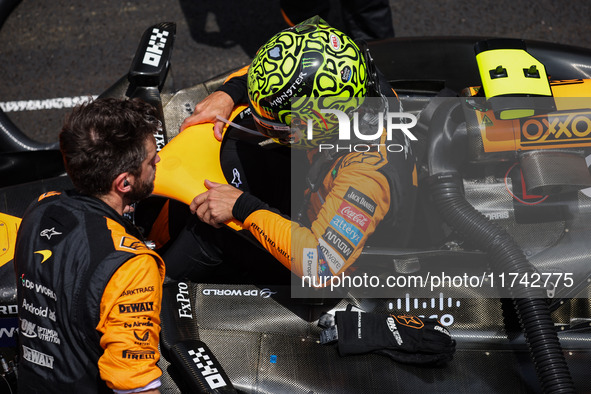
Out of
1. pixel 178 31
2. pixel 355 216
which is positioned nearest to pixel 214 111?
pixel 355 216

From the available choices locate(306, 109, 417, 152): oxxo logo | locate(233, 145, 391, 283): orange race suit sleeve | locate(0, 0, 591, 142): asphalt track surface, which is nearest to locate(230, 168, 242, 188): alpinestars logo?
locate(233, 145, 391, 283): orange race suit sleeve

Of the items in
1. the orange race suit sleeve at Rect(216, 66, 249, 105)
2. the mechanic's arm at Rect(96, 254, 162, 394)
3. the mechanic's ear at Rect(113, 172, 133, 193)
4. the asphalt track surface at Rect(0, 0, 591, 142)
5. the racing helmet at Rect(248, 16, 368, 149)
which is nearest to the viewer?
the mechanic's arm at Rect(96, 254, 162, 394)

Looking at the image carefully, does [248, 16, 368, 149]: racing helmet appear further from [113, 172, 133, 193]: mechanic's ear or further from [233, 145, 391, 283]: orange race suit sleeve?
[113, 172, 133, 193]: mechanic's ear

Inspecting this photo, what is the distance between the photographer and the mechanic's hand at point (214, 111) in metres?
2.63

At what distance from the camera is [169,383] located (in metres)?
2.24

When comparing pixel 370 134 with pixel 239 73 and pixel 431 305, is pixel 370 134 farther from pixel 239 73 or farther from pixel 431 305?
pixel 239 73

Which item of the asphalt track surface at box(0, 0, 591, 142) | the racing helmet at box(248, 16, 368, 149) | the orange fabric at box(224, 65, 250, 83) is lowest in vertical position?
the racing helmet at box(248, 16, 368, 149)

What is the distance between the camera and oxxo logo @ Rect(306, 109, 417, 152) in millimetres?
2277

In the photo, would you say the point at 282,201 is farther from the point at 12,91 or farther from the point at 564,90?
the point at 12,91

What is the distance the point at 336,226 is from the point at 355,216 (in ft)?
0.27

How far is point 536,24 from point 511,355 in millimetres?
2909

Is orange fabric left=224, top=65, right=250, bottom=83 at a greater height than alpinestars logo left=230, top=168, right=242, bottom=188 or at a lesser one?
greater

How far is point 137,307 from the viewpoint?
1820mm

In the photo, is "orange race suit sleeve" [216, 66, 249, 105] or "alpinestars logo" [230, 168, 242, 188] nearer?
"alpinestars logo" [230, 168, 242, 188]
